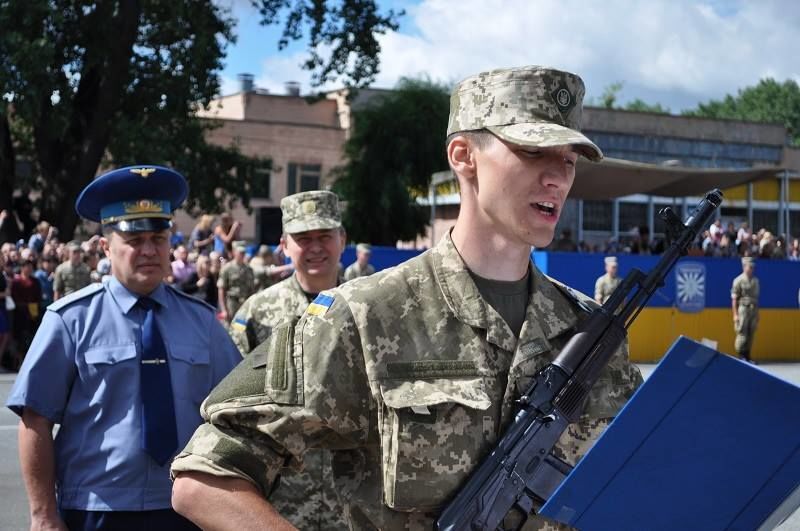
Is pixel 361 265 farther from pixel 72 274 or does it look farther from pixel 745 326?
pixel 745 326

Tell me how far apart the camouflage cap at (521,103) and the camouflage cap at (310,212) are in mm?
3162

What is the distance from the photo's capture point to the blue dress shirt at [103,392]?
391 centimetres

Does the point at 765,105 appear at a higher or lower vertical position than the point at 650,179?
higher

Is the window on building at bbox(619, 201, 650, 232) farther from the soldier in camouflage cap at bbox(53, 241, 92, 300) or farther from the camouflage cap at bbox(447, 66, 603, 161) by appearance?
the camouflage cap at bbox(447, 66, 603, 161)

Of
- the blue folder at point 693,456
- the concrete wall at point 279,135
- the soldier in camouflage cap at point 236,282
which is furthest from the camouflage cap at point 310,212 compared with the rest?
the concrete wall at point 279,135

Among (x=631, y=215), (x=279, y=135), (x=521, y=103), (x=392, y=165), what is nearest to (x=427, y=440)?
(x=521, y=103)

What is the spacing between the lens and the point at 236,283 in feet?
53.0

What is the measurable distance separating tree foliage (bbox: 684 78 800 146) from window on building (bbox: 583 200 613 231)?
91.1 metres

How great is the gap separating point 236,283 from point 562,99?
13939mm

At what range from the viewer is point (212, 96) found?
27.2 metres

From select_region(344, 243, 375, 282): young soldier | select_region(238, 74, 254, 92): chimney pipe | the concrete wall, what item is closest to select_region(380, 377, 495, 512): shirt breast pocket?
select_region(344, 243, 375, 282): young soldier

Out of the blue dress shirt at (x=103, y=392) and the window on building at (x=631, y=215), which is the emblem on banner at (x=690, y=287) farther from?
the window on building at (x=631, y=215)

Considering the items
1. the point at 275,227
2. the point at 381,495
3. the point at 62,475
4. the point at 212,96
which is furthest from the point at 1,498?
the point at 212,96

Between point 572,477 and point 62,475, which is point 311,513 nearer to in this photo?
point 62,475
